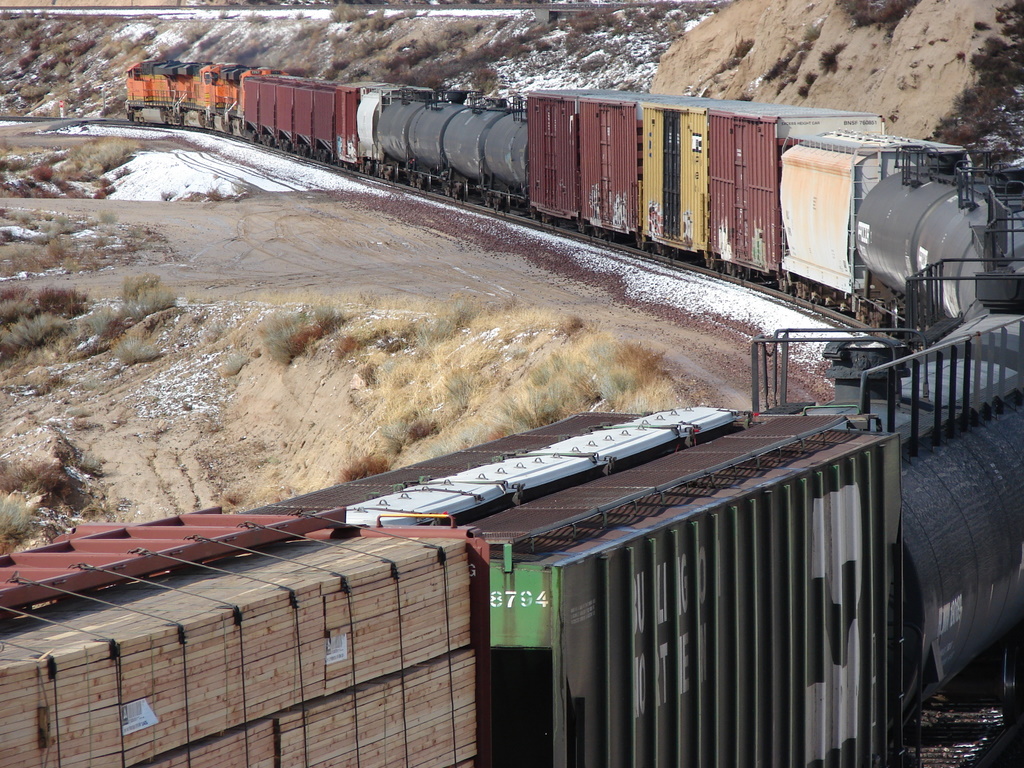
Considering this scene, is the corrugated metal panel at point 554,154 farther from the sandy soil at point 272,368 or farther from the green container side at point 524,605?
the green container side at point 524,605

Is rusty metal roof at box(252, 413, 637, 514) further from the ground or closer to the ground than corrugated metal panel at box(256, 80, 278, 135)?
closer to the ground

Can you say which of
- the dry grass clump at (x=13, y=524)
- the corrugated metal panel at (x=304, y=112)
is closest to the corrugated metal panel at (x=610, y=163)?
the dry grass clump at (x=13, y=524)

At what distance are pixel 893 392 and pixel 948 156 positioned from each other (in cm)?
1113

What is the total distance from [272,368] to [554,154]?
476 inches

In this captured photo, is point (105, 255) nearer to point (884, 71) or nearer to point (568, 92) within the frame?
point (568, 92)

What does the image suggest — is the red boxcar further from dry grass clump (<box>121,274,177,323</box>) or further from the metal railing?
the metal railing

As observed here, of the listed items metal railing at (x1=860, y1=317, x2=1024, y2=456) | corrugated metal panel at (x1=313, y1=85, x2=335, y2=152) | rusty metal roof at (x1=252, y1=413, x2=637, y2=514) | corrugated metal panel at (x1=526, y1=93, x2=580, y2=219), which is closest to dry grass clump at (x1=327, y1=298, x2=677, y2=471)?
metal railing at (x1=860, y1=317, x2=1024, y2=456)

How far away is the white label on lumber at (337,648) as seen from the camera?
470cm

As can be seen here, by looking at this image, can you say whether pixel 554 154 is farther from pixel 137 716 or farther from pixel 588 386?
pixel 137 716

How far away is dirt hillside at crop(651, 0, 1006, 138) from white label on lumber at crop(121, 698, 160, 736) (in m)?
42.4

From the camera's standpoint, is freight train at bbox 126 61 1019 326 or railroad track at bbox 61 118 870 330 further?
railroad track at bbox 61 118 870 330

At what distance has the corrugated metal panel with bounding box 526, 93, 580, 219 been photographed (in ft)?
110

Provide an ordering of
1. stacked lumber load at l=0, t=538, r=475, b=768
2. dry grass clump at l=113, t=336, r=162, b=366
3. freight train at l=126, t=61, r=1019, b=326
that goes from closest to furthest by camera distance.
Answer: stacked lumber load at l=0, t=538, r=475, b=768, freight train at l=126, t=61, r=1019, b=326, dry grass clump at l=113, t=336, r=162, b=366

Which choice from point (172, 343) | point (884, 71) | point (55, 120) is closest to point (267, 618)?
point (172, 343)
